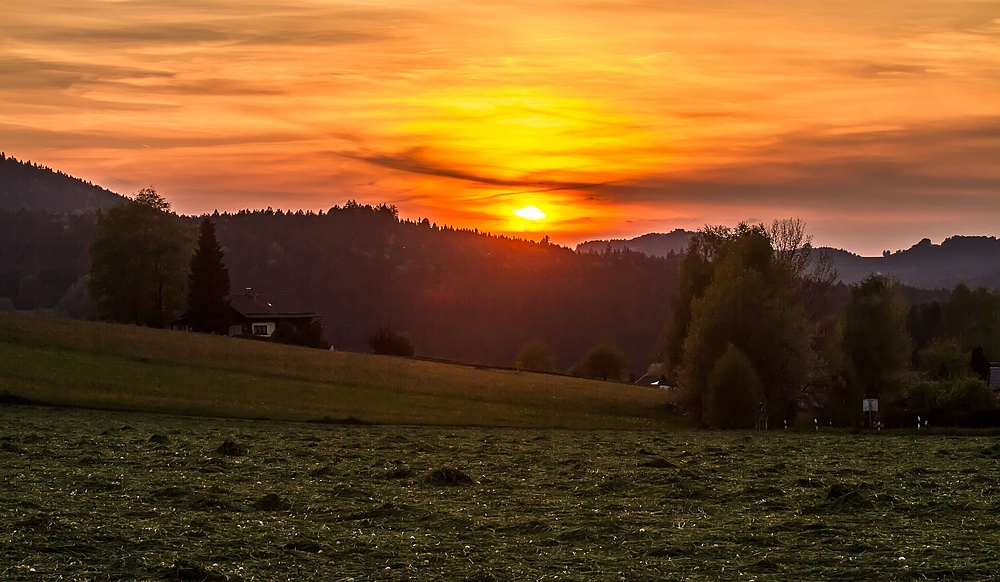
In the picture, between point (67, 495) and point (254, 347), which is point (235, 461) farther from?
point (254, 347)

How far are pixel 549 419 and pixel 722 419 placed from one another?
35.1 feet

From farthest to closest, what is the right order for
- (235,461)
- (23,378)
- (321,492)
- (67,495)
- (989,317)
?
1. (989,317)
2. (23,378)
3. (235,461)
4. (321,492)
5. (67,495)

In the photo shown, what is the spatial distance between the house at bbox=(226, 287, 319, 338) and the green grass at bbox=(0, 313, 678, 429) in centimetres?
3079

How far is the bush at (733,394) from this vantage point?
55.1 metres

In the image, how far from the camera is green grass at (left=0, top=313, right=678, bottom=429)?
4847cm

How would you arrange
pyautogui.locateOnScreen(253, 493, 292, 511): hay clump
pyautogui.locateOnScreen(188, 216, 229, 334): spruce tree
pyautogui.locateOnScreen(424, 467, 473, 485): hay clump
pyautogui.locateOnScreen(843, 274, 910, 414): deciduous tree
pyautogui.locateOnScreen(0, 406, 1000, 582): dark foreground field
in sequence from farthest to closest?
pyautogui.locateOnScreen(188, 216, 229, 334): spruce tree, pyautogui.locateOnScreen(843, 274, 910, 414): deciduous tree, pyautogui.locateOnScreen(424, 467, 473, 485): hay clump, pyautogui.locateOnScreen(253, 493, 292, 511): hay clump, pyautogui.locateOnScreen(0, 406, 1000, 582): dark foreground field

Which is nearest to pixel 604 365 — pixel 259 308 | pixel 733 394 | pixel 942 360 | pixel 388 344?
pixel 388 344

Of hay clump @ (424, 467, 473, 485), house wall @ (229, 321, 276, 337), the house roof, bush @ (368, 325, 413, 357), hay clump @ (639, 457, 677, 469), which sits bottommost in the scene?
hay clump @ (424, 467, 473, 485)

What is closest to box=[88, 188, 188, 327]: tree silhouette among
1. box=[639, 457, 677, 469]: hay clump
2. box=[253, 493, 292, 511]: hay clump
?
box=[639, 457, 677, 469]: hay clump

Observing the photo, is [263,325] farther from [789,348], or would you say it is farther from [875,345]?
[789,348]

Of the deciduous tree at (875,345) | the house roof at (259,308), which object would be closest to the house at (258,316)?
the house roof at (259,308)

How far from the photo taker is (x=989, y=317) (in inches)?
5167

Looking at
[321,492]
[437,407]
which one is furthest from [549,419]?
[321,492]

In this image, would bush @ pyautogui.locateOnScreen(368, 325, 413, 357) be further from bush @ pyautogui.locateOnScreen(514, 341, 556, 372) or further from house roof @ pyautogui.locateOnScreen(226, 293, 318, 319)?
bush @ pyautogui.locateOnScreen(514, 341, 556, 372)
